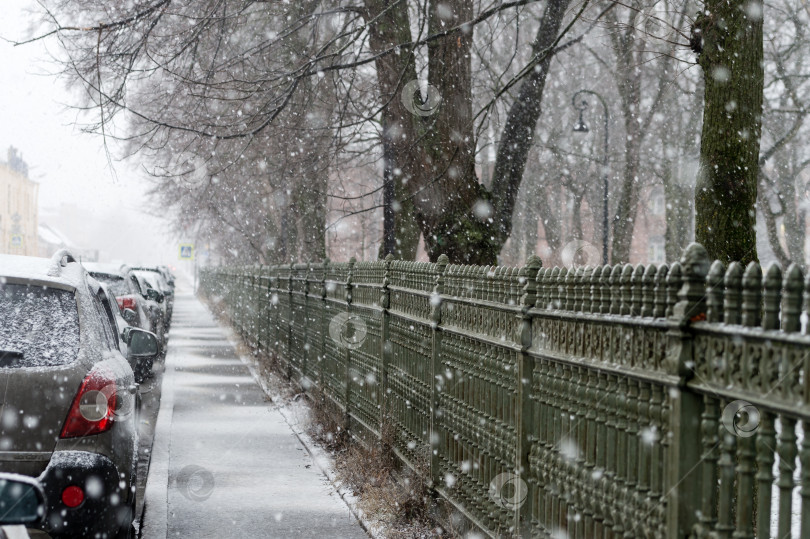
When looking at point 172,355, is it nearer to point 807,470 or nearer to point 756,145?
point 756,145

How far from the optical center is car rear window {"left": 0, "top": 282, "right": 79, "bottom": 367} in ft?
15.7

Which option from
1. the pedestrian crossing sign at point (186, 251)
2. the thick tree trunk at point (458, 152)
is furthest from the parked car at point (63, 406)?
the pedestrian crossing sign at point (186, 251)

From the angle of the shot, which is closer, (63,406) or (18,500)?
(18,500)

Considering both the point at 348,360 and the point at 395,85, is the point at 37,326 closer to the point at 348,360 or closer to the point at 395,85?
the point at 348,360

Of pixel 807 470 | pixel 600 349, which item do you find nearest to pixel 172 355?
pixel 600 349

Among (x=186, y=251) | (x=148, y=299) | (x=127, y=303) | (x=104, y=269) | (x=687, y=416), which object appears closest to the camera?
(x=687, y=416)

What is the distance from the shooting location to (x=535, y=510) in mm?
4816

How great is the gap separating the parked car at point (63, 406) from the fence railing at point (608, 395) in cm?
214

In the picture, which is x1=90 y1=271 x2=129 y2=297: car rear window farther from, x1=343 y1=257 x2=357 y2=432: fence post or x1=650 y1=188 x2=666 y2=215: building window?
x1=650 y1=188 x2=666 y2=215: building window

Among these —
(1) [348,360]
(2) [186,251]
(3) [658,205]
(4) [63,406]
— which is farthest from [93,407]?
(3) [658,205]

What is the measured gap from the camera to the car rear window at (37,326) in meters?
4.78

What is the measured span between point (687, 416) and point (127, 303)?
42.7 ft

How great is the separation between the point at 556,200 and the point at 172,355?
98.6ft

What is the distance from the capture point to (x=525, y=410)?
4.88 meters
